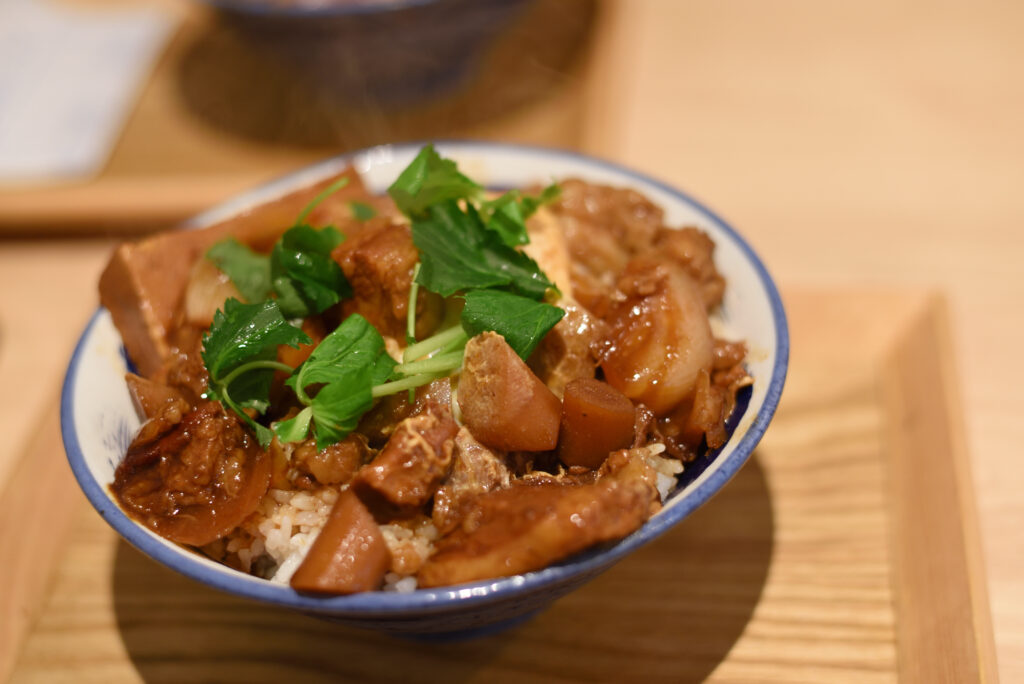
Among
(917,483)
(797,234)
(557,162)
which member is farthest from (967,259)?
(557,162)

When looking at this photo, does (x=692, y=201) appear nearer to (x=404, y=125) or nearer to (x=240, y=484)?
(x=240, y=484)

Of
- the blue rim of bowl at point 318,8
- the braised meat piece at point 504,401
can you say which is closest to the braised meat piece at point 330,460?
the braised meat piece at point 504,401

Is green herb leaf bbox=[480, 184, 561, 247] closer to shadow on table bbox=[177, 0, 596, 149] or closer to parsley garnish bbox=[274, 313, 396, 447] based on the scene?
parsley garnish bbox=[274, 313, 396, 447]

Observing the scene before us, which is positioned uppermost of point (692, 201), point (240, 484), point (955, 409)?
point (692, 201)

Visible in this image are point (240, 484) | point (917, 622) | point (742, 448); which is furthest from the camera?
point (917, 622)

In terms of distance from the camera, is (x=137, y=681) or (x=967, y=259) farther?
(x=967, y=259)

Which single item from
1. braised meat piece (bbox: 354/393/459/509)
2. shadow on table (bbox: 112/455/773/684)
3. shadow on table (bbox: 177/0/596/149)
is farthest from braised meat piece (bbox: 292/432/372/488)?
shadow on table (bbox: 177/0/596/149)

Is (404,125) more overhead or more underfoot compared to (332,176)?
more underfoot
